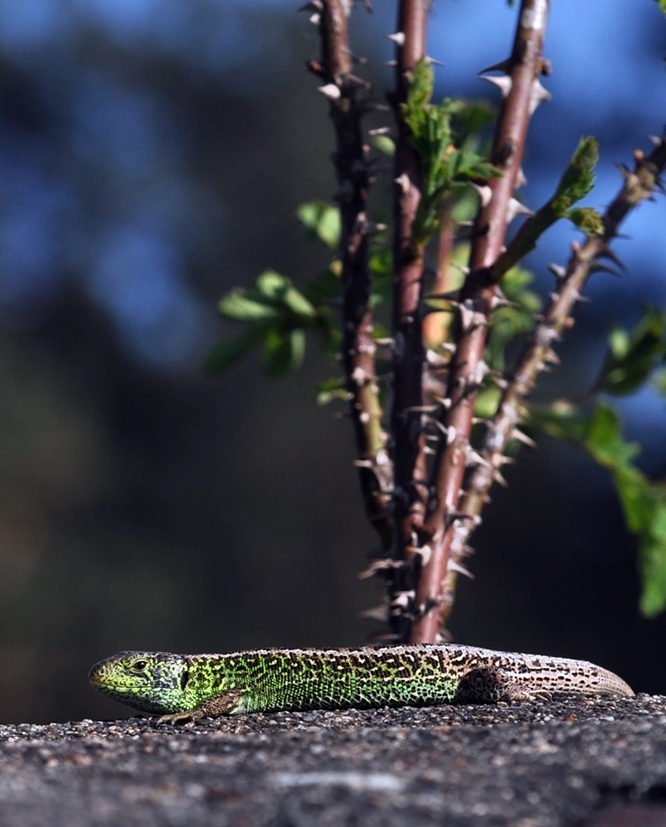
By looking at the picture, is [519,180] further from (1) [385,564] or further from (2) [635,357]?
(1) [385,564]

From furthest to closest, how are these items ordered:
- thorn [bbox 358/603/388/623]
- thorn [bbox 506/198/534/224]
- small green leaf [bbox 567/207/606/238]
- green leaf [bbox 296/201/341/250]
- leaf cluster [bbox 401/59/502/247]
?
1. green leaf [bbox 296/201/341/250]
2. thorn [bbox 358/603/388/623]
3. thorn [bbox 506/198/534/224]
4. leaf cluster [bbox 401/59/502/247]
5. small green leaf [bbox 567/207/606/238]

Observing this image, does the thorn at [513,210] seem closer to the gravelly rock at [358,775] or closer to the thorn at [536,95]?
the thorn at [536,95]

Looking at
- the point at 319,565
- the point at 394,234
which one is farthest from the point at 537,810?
the point at 319,565

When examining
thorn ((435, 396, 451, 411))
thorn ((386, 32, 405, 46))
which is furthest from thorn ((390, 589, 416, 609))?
thorn ((386, 32, 405, 46))

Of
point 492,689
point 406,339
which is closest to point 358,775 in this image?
point 492,689

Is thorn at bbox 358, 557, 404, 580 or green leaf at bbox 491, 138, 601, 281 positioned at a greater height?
green leaf at bbox 491, 138, 601, 281

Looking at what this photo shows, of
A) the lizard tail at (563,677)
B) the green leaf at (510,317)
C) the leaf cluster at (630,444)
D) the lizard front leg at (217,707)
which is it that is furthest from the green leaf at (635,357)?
the lizard front leg at (217,707)

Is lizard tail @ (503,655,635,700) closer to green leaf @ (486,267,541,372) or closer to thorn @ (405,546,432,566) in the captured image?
thorn @ (405,546,432,566)
